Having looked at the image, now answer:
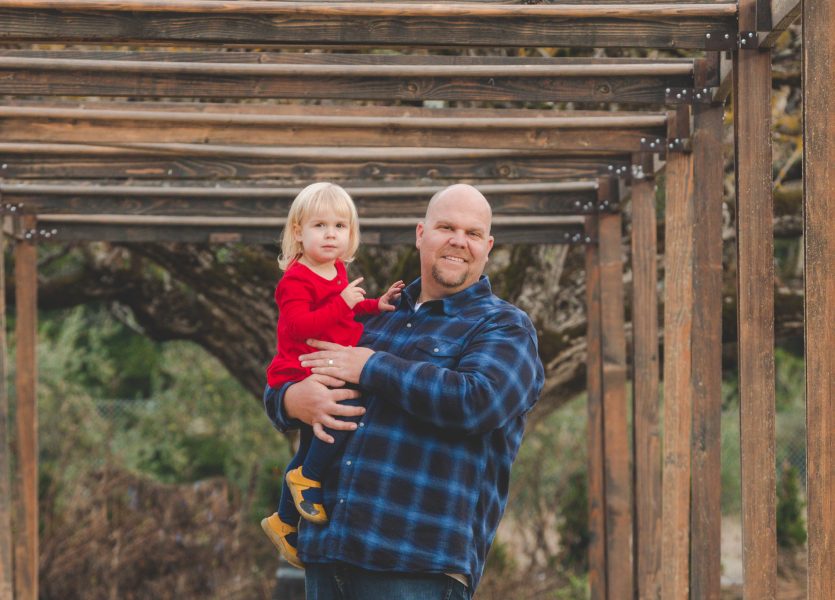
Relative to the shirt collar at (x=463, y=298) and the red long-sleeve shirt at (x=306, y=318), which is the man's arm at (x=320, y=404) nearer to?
the red long-sleeve shirt at (x=306, y=318)

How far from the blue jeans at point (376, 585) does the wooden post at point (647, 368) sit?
9.86ft

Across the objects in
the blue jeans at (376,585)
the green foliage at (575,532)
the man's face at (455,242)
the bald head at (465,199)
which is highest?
the bald head at (465,199)

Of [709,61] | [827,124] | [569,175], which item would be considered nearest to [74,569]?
[569,175]

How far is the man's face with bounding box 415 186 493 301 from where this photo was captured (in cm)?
314

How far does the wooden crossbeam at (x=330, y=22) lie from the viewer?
3721mm

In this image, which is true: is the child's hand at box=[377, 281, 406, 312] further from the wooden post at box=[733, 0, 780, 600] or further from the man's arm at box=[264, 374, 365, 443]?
the wooden post at box=[733, 0, 780, 600]

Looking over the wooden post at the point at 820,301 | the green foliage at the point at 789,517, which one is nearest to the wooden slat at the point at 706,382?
the wooden post at the point at 820,301

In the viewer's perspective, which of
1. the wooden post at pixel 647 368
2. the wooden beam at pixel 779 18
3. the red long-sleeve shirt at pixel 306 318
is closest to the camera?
the red long-sleeve shirt at pixel 306 318

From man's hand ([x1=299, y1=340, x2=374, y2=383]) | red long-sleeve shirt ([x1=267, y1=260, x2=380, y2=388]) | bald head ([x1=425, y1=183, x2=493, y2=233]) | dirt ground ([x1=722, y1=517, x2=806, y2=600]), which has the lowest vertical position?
dirt ground ([x1=722, y1=517, x2=806, y2=600])

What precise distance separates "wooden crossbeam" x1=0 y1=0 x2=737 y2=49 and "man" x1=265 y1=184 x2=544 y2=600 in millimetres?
876

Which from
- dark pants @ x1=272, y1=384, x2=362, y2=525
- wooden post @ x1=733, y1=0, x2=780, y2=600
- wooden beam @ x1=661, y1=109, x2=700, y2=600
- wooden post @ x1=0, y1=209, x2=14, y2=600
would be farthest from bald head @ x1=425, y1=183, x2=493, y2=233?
wooden post @ x1=0, y1=209, x2=14, y2=600

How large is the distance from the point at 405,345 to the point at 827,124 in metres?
1.21

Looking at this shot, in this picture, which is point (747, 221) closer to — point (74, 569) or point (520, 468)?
point (74, 569)

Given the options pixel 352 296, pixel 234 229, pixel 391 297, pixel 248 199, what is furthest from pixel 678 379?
pixel 234 229
